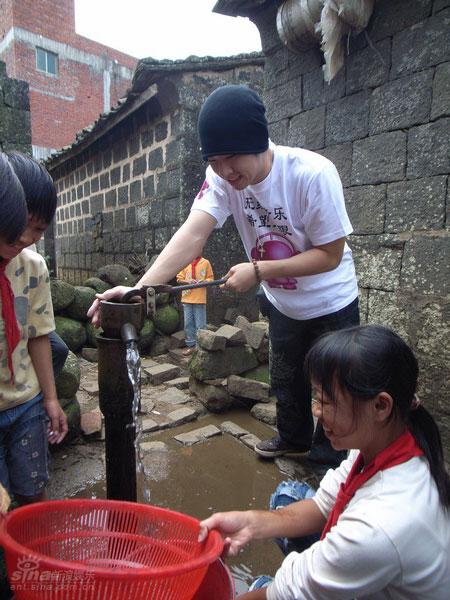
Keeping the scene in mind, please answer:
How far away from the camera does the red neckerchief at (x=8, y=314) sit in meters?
1.51

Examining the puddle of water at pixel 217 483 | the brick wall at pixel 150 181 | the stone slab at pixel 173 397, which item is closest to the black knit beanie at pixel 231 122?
the puddle of water at pixel 217 483

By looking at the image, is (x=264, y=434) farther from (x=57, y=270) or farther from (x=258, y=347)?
(x=57, y=270)

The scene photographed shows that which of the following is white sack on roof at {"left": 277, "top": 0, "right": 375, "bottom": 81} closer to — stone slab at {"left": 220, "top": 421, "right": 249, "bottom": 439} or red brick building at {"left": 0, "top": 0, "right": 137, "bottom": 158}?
stone slab at {"left": 220, "top": 421, "right": 249, "bottom": 439}

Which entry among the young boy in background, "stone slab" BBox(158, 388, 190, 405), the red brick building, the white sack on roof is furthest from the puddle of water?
the red brick building

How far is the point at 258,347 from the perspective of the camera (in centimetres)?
412

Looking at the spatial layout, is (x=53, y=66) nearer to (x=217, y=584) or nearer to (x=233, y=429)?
(x=233, y=429)

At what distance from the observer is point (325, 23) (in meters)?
2.78

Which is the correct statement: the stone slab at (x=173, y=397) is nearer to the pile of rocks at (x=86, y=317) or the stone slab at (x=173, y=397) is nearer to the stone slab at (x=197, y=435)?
the stone slab at (x=197, y=435)

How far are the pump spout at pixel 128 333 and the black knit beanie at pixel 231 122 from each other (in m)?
0.82

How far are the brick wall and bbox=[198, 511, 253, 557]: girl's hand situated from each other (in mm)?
4928

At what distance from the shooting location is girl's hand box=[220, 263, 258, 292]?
1765mm

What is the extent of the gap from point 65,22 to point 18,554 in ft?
70.4

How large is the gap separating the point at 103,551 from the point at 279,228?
4.83 ft

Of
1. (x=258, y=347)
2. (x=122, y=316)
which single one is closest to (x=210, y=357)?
(x=258, y=347)
